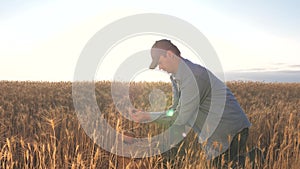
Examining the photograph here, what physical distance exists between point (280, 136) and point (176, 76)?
8.73 ft

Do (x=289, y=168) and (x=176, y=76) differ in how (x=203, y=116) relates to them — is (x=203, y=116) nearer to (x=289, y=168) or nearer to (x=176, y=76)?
(x=176, y=76)

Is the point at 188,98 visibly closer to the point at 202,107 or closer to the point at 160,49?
the point at 202,107

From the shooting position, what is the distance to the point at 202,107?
417 cm

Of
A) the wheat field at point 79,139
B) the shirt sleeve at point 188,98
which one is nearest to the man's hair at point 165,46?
the shirt sleeve at point 188,98

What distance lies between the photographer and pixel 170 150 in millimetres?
3996

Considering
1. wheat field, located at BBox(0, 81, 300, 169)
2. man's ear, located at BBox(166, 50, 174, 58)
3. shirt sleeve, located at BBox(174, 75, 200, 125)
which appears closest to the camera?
wheat field, located at BBox(0, 81, 300, 169)

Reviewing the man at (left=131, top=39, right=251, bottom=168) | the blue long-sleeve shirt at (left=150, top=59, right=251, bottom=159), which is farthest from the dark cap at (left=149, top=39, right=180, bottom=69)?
the blue long-sleeve shirt at (left=150, top=59, right=251, bottom=159)

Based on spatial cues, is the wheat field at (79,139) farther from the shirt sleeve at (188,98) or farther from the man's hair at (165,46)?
the man's hair at (165,46)

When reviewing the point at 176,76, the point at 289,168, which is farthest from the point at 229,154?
the point at 176,76

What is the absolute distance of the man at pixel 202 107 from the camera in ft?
12.8

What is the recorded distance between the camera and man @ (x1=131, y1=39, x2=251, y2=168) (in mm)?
3910

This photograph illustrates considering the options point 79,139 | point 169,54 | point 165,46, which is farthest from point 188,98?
point 79,139

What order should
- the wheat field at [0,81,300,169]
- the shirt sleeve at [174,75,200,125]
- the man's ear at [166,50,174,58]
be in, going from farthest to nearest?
1. the man's ear at [166,50,174,58]
2. the shirt sleeve at [174,75,200,125]
3. the wheat field at [0,81,300,169]

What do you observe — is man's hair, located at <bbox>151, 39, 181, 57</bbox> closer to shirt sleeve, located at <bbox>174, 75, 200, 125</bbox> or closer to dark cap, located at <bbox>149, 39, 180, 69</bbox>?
dark cap, located at <bbox>149, 39, 180, 69</bbox>
